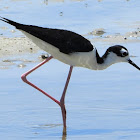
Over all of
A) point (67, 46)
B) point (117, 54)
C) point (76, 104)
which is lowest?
point (76, 104)

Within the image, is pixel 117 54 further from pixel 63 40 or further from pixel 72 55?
pixel 63 40

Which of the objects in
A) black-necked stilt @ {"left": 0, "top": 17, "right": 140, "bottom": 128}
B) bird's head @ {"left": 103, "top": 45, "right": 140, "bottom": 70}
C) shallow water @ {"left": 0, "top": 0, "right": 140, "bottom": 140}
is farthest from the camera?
bird's head @ {"left": 103, "top": 45, "right": 140, "bottom": 70}

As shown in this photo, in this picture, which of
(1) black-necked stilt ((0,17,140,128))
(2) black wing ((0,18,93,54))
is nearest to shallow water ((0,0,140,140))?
(1) black-necked stilt ((0,17,140,128))

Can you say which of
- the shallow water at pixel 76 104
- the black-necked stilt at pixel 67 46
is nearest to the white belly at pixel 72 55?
the black-necked stilt at pixel 67 46

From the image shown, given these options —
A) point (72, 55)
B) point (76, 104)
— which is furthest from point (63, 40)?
point (76, 104)

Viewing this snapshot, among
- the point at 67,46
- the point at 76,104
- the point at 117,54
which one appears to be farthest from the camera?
the point at 76,104

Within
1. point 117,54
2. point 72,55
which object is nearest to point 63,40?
point 72,55

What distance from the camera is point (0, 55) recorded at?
36.3ft

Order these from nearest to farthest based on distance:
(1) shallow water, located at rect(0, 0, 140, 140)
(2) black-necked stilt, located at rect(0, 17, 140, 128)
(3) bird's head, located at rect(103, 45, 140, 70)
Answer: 1. (1) shallow water, located at rect(0, 0, 140, 140)
2. (2) black-necked stilt, located at rect(0, 17, 140, 128)
3. (3) bird's head, located at rect(103, 45, 140, 70)

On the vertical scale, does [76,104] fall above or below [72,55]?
below

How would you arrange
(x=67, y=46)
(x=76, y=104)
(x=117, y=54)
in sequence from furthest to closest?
(x=76, y=104)
(x=117, y=54)
(x=67, y=46)

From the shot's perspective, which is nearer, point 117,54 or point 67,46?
point 67,46

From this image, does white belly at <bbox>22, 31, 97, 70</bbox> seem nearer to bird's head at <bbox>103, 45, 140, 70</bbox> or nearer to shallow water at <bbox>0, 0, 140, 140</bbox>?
bird's head at <bbox>103, 45, 140, 70</bbox>

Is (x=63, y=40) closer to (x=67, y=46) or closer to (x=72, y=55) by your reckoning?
(x=67, y=46)
